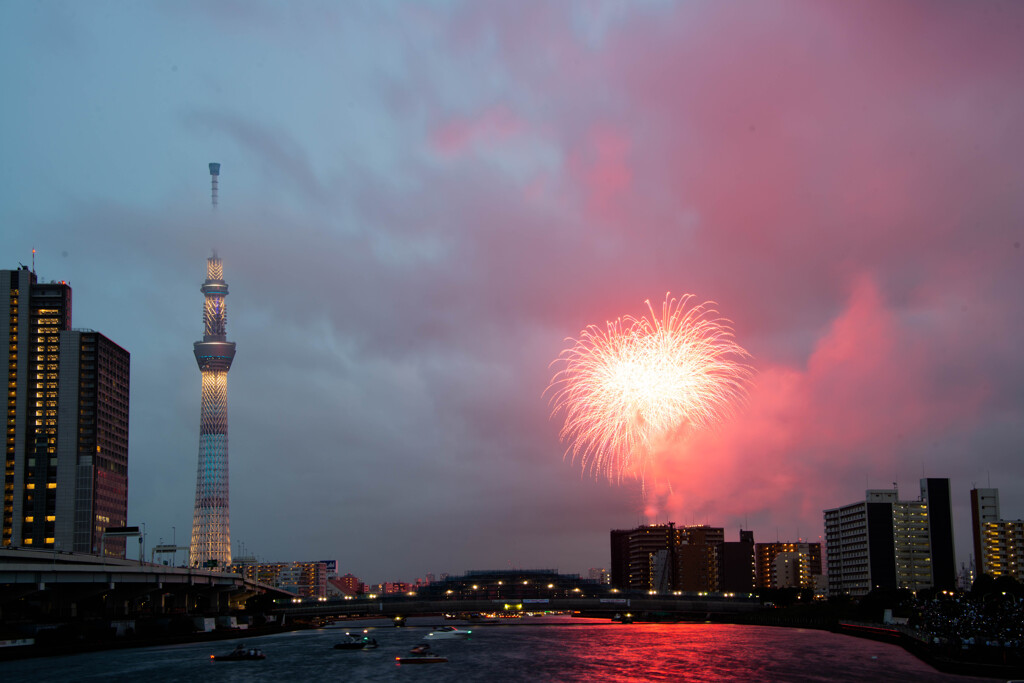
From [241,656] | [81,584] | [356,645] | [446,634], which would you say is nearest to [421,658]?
[241,656]

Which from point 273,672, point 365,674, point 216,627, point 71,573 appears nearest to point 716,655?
point 365,674

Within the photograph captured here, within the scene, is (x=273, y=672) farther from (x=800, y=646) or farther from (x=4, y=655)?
(x=800, y=646)

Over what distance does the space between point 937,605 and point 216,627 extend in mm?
112930

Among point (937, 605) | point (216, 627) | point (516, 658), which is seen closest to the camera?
point (516, 658)

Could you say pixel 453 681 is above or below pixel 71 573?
below

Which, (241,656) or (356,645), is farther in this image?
(356,645)

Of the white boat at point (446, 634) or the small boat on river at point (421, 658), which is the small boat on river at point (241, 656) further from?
the white boat at point (446, 634)

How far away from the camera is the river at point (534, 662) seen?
94.1 meters

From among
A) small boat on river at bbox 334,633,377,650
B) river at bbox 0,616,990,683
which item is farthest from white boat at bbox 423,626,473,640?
small boat on river at bbox 334,633,377,650

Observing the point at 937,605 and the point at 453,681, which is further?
the point at 937,605

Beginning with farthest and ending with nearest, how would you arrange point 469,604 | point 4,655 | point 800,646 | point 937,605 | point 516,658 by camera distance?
point 469,604 → point 937,605 → point 800,646 → point 516,658 → point 4,655

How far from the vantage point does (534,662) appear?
362 ft

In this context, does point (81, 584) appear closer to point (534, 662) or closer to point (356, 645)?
point (356, 645)

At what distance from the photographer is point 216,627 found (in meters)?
166
